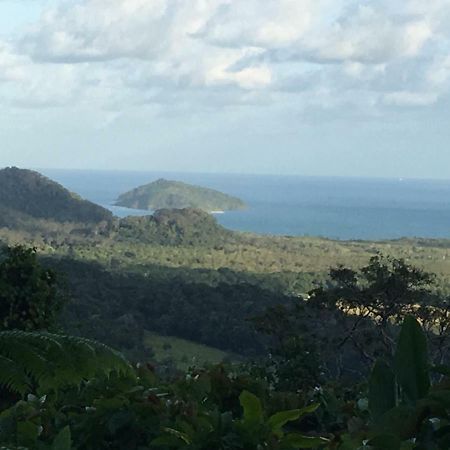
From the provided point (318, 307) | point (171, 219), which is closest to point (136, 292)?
→ point (318, 307)

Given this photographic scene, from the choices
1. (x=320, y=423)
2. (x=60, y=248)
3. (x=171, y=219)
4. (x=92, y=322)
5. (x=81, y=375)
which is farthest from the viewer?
(x=171, y=219)

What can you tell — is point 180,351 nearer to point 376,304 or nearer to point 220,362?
point 376,304

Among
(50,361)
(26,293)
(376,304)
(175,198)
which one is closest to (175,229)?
(376,304)

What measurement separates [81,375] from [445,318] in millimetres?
10605

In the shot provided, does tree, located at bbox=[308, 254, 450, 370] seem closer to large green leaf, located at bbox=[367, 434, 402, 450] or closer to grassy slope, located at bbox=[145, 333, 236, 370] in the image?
large green leaf, located at bbox=[367, 434, 402, 450]

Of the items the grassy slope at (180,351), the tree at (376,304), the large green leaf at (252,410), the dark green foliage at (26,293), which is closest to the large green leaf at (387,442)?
the large green leaf at (252,410)

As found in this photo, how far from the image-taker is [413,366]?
1.38 metres

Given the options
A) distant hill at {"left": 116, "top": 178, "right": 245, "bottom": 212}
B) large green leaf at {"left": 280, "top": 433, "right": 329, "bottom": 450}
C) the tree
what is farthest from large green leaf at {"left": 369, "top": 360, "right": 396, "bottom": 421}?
distant hill at {"left": 116, "top": 178, "right": 245, "bottom": 212}

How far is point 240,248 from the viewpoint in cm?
7850

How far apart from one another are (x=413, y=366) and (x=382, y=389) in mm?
67

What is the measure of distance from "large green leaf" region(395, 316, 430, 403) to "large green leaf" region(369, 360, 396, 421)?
2cm

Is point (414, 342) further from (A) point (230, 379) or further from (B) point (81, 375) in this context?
(B) point (81, 375)

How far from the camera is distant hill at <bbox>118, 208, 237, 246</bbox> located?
81.4m

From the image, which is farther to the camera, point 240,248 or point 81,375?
point 240,248
